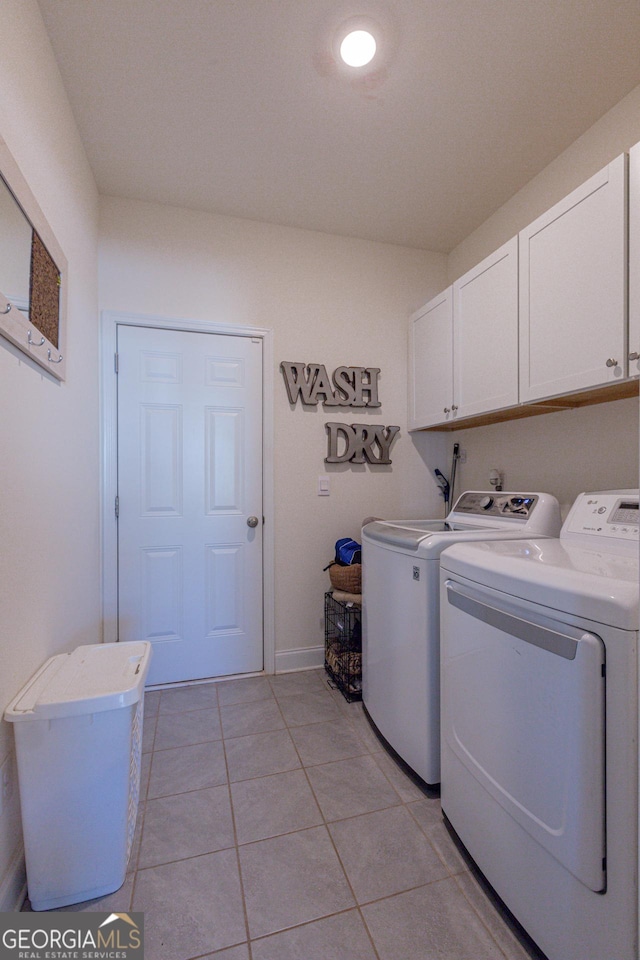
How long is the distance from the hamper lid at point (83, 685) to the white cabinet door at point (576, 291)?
1847mm

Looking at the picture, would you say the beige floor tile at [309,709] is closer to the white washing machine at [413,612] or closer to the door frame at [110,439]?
the white washing machine at [413,612]

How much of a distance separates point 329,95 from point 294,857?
279cm

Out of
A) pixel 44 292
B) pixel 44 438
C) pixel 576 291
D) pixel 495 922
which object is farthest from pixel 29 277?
pixel 495 922

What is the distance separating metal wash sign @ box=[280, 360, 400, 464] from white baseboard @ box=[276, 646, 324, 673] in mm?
1200

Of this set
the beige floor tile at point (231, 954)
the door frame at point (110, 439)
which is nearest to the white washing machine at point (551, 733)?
the beige floor tile at point (231, 954)

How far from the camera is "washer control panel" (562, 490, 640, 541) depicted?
134 centimetres

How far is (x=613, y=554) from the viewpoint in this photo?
1.24 meters

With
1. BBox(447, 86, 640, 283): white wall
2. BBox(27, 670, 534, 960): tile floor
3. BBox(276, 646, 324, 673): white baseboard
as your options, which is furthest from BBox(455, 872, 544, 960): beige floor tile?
BBox(447, 86, 640, 283): white wall

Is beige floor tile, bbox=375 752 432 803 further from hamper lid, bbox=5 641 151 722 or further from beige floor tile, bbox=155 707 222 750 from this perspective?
hamper lid, bbox=5 641 151 722

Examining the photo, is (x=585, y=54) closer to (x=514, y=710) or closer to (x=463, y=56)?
(x=463, y=56)

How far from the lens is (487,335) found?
206 centimetres

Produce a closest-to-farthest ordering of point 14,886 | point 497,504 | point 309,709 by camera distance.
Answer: point 14,886 → point 497,504 → point 309,709

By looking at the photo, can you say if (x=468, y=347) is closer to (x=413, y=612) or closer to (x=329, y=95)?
(x=329, y=95)

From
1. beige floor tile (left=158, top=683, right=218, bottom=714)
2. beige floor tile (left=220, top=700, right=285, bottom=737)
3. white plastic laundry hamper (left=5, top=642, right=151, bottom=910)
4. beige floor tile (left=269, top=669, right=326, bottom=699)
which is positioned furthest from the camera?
beige floor tile (left=269, top=669, right=326, bottom=699)
